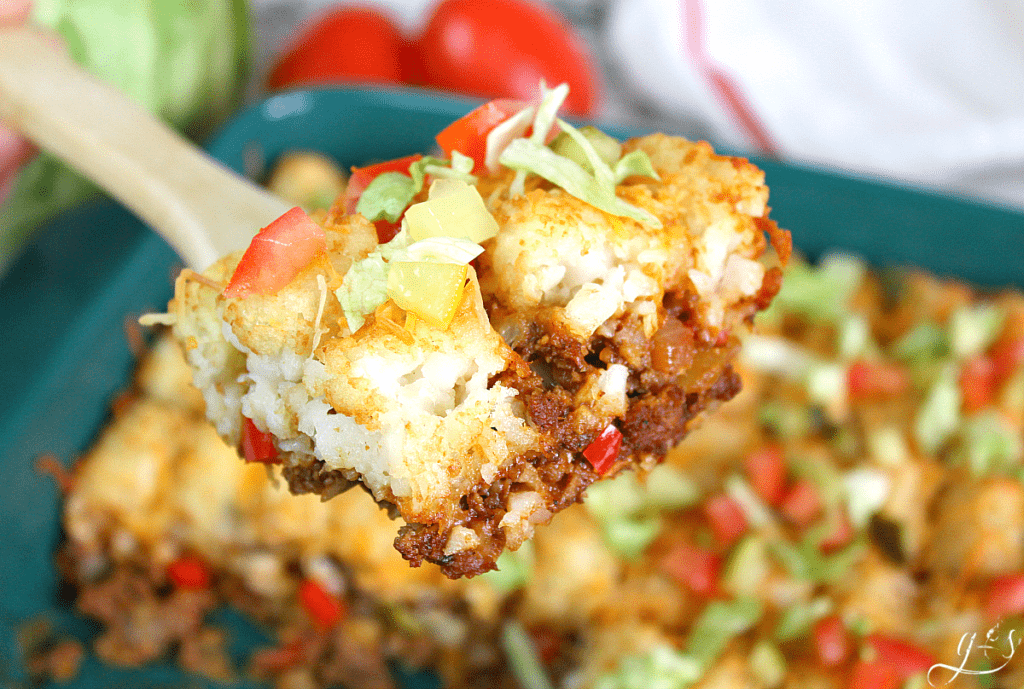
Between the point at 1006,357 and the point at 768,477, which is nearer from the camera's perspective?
the point at 768,477

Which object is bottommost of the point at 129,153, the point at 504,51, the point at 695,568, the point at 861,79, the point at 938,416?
the point at 695,568

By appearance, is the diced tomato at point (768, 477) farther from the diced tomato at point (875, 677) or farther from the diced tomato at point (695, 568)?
the diced tomato at point (875, 677)

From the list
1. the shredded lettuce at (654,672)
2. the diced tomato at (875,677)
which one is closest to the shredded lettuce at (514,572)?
the shredded lettuce at (654,672)

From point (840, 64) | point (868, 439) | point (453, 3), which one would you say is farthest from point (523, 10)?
point (868, 439)

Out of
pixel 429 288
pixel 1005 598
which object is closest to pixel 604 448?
pixel 429 288

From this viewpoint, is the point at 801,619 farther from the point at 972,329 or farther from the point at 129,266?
the point at 129,266
